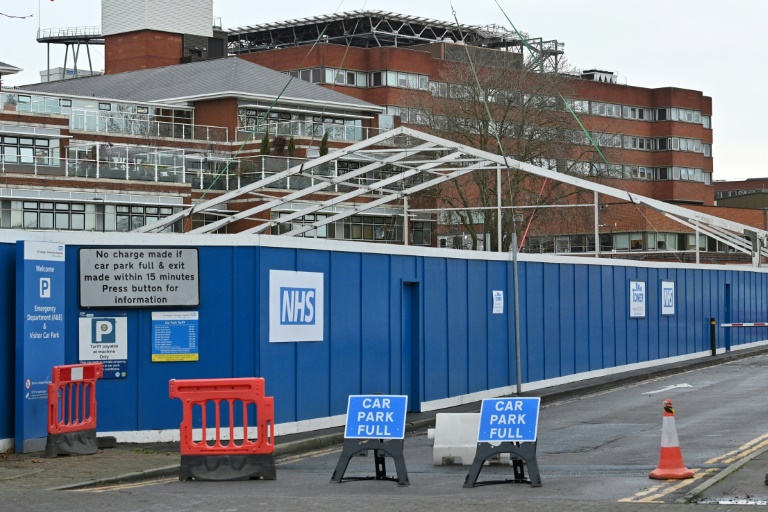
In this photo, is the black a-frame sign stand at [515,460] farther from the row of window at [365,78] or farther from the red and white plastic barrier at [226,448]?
the row of window at [365,78]

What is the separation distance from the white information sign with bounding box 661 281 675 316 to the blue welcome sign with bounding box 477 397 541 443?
2285 cm

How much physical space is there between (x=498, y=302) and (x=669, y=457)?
12625mm

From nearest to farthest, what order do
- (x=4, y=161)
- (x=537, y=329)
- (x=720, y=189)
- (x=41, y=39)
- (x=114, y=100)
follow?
(x=537, y=329)
(x=4, y=161)
(x=114, y=100)
(x=41, y=39)
(x=720, y=189)

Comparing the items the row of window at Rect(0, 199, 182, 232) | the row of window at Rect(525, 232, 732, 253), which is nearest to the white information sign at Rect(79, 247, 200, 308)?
the row of window at Rect(0, 199, 182, 232)

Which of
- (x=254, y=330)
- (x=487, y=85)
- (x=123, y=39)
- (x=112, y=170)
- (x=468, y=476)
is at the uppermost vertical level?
(x=123, y=39)

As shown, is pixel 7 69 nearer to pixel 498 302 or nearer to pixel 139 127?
pixel 139 127

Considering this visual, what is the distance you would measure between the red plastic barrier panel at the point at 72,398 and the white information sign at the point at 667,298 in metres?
21.8

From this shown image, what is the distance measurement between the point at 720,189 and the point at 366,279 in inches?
6320

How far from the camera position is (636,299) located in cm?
3422

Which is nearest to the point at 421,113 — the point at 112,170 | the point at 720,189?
the point at 112,170

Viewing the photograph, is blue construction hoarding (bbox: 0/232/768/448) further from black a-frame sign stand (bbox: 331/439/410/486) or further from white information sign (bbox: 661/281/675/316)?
white information sign (bbox: 661/281/675/316)

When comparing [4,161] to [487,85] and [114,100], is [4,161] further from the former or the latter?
[487,85]

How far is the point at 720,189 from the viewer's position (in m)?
176

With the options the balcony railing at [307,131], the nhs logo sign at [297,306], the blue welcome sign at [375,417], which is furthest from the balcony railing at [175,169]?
the blue welcome sign at [375,417]
